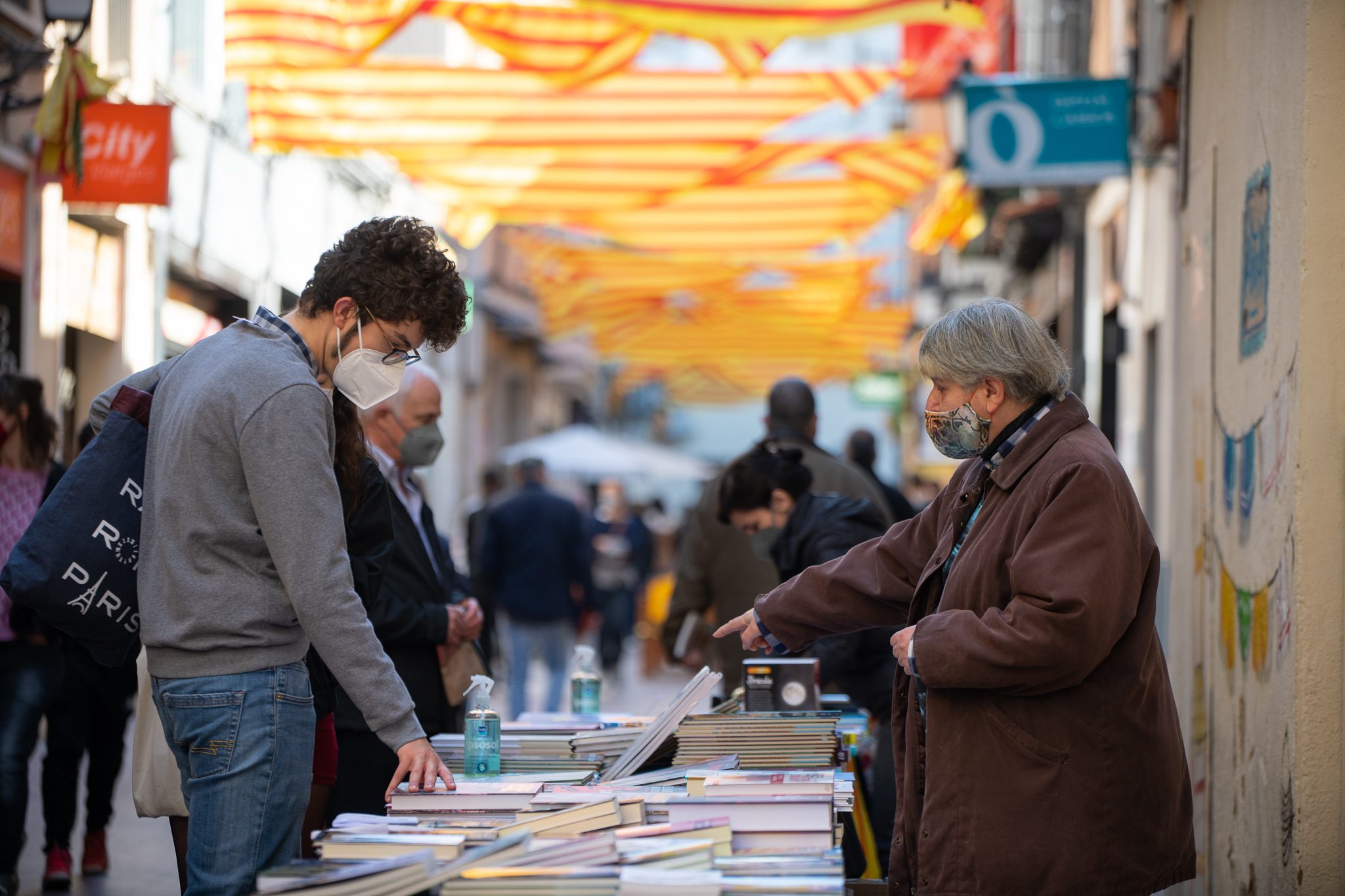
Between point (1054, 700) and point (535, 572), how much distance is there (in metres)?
8.38

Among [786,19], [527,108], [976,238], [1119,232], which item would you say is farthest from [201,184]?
[976,238]

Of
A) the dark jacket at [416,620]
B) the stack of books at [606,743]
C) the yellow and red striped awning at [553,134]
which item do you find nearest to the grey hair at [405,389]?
the dark jacket at [416,620]

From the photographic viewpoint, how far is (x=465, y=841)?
296cm

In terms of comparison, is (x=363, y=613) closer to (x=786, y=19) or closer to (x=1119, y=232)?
(x=786, y=19)

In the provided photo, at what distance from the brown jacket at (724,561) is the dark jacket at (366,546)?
8.37 ft

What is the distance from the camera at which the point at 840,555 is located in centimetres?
505

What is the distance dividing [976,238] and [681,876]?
17087 millimetres

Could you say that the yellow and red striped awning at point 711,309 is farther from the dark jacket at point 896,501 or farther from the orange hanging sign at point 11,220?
the dark jacket at point 896,501

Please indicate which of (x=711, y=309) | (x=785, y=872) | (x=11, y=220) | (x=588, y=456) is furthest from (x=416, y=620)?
(x=711, y=309)

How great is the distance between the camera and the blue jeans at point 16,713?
5555 mm

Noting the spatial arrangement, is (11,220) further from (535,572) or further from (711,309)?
(711,309)

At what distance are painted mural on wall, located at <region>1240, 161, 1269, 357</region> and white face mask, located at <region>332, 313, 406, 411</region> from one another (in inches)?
97.2

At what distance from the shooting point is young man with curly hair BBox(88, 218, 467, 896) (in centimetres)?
300

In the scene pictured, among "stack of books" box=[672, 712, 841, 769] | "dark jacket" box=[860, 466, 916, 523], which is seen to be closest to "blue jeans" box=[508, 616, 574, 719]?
"dark jacket" box=[860, 466, 916, 523]
